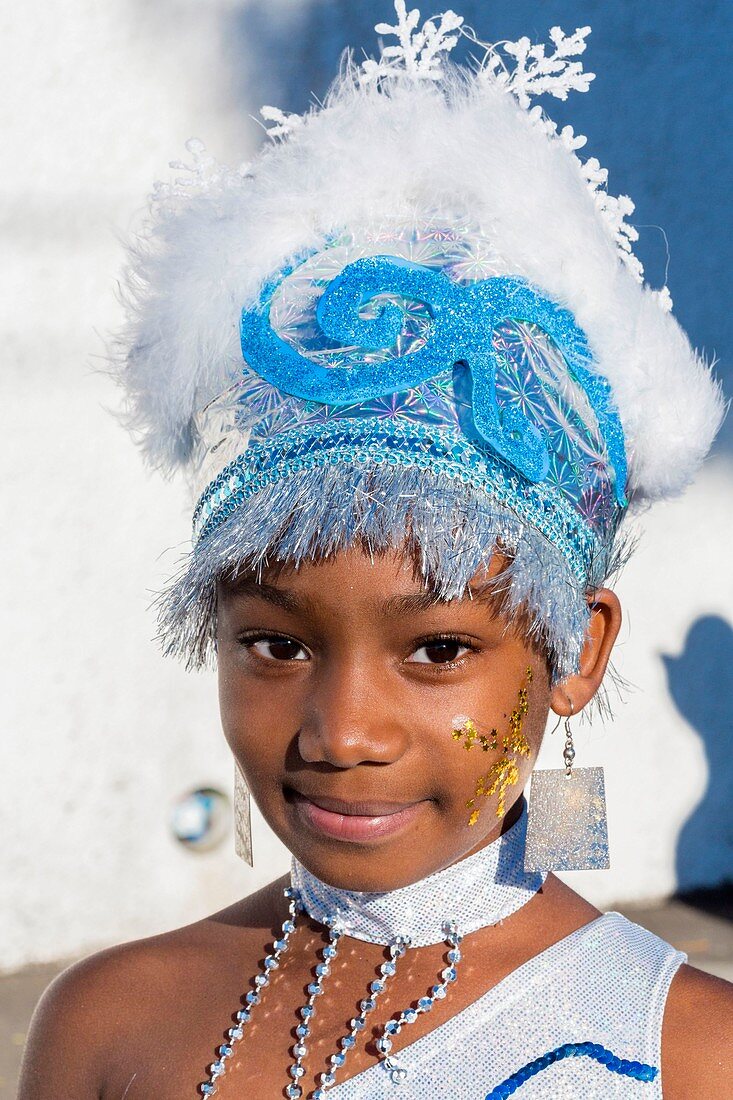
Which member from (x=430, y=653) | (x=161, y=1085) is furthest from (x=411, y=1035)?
(x=430, y=653)

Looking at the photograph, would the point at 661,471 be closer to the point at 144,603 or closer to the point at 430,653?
the point at 430,653

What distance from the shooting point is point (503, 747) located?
1438mm

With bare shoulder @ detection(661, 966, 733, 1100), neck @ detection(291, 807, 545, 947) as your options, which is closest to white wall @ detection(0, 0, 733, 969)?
neck @ detection(291, 807, 545, 947)

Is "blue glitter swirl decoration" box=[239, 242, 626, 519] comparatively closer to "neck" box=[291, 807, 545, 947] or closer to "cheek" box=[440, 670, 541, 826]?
→ "cheek" box=[440, 670, 541, 826]

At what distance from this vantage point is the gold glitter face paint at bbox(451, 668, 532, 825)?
1.40m

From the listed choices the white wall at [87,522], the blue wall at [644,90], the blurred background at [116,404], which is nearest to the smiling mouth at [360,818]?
the blurred background at [116,404]

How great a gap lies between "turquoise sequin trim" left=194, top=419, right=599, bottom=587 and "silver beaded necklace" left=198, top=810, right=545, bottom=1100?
0.39 meters

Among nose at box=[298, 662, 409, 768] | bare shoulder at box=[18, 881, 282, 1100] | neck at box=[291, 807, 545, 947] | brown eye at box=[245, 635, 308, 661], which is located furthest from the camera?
bare shoulder at box=[18, 881, 282, 1100]

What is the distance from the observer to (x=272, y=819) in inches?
57.8

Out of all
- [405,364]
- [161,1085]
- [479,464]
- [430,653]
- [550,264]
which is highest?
[550,264]

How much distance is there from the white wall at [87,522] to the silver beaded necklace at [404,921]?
8.56 feet

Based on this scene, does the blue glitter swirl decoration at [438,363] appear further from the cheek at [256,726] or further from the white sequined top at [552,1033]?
the white sequined top at [552,1033]

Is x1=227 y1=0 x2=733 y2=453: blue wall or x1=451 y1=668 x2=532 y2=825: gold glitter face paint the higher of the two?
x1=227 y1=0 x2=733 y2=453: blue wall

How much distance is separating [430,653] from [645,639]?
131 inches
